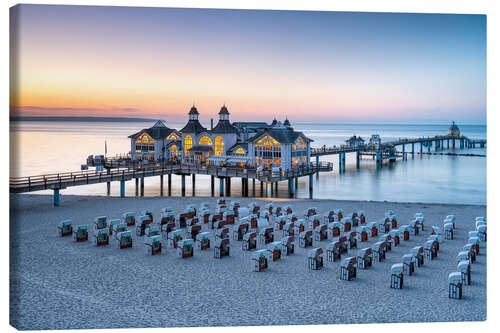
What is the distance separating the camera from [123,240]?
1422 centimetres

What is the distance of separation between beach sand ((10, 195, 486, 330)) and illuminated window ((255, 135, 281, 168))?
59.4 ft

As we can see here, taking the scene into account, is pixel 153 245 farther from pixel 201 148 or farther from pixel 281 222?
pixel 201 148

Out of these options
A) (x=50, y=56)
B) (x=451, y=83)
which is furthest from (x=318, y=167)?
(x=50, y=56)

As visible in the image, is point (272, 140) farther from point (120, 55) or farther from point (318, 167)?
point (120, 55)

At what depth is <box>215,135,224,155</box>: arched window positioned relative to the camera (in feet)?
120

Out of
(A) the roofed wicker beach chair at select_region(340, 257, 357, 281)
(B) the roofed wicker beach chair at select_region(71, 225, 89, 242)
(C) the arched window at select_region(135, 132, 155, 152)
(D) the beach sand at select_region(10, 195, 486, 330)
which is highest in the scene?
(C) the arched window at select_region(135, 132, 155, 152)

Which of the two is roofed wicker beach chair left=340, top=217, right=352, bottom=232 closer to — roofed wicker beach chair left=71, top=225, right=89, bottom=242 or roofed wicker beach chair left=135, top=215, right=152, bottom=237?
roofed wicker beach chair left=135, top=215, right=152, bottom=237

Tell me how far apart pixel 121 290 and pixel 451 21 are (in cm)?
1140

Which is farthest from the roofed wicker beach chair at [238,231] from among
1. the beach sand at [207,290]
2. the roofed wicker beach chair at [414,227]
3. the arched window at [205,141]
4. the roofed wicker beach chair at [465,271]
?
the arched window at [205,141]

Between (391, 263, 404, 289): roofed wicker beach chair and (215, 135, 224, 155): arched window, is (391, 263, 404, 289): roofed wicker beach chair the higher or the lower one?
the lower one

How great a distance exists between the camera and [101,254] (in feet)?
44.1

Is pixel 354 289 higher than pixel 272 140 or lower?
lower

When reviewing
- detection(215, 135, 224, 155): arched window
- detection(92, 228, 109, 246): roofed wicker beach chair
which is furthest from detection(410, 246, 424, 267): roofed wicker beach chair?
detection(215, 135, 224, 155): arched window

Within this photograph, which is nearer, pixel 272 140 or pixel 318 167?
pixel 272 140
